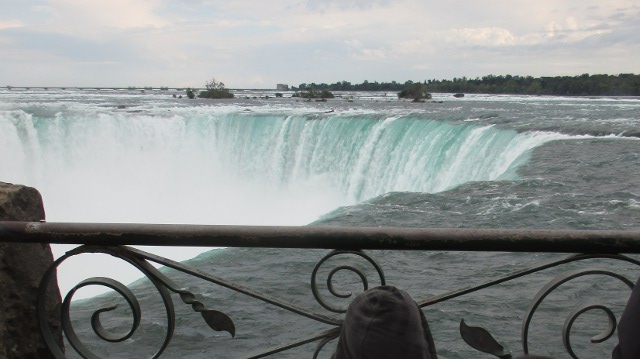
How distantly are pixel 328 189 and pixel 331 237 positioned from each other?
15.2 meters

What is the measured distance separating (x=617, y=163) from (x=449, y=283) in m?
6.56

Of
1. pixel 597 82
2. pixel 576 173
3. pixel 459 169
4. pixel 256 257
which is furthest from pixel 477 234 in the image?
pixel 597 82

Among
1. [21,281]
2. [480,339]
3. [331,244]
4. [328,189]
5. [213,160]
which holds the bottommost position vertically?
[328,189]

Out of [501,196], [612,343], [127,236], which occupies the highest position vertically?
[127,236]

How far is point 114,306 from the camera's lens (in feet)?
5.79

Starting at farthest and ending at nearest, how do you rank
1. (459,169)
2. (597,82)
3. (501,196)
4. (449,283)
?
1. (597,82)
2. (459,169)
3. (501,196)
4. (449,283)

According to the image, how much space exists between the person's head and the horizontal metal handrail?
12.8 inches

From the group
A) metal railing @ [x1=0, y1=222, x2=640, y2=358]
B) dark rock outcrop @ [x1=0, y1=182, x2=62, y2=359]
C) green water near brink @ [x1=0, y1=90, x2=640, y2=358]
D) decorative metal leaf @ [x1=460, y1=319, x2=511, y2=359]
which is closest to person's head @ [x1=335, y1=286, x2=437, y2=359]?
metal railing @ [x1=0, y1=222, x2=640, y2=358]

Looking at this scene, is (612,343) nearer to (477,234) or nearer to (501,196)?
(501,196)

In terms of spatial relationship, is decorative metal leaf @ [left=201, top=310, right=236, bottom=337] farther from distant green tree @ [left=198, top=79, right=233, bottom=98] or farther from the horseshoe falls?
distant green tree @ [left=198, top=79, right=233, bottom=98]

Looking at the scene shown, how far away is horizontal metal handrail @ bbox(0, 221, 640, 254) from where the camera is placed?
1.59 metres

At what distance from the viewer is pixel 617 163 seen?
12.0 m

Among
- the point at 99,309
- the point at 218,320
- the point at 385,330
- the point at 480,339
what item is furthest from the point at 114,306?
the point at 480,339

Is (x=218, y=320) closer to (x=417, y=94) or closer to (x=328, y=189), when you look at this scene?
(x=328, y=189)
